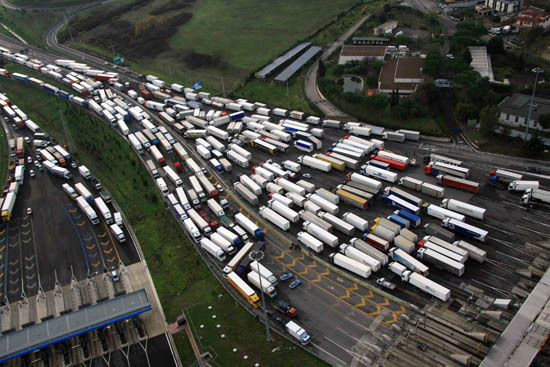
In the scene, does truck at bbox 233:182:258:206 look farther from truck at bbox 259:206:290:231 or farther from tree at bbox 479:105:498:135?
tree at bbox 479:105:498:135

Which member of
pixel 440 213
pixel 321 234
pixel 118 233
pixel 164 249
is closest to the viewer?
pixel 321 234

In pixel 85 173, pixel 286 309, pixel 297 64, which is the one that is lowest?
pixel 286 309

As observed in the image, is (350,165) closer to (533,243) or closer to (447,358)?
(533,243)

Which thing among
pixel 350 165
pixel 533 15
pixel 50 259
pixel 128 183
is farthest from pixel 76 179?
pixel 533 15

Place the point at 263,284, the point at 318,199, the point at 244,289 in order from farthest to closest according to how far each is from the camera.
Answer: the point at 318,199, the point at 263,284, the point at 244,289

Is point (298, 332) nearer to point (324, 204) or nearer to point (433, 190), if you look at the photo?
point (324, 204)

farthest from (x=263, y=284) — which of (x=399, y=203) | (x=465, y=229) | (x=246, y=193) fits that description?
(x=465, y=229)

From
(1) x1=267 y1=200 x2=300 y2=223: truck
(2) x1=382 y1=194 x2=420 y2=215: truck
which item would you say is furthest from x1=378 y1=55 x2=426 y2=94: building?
(1) x1=267 y1=200 x2=300 y2=223: truck
